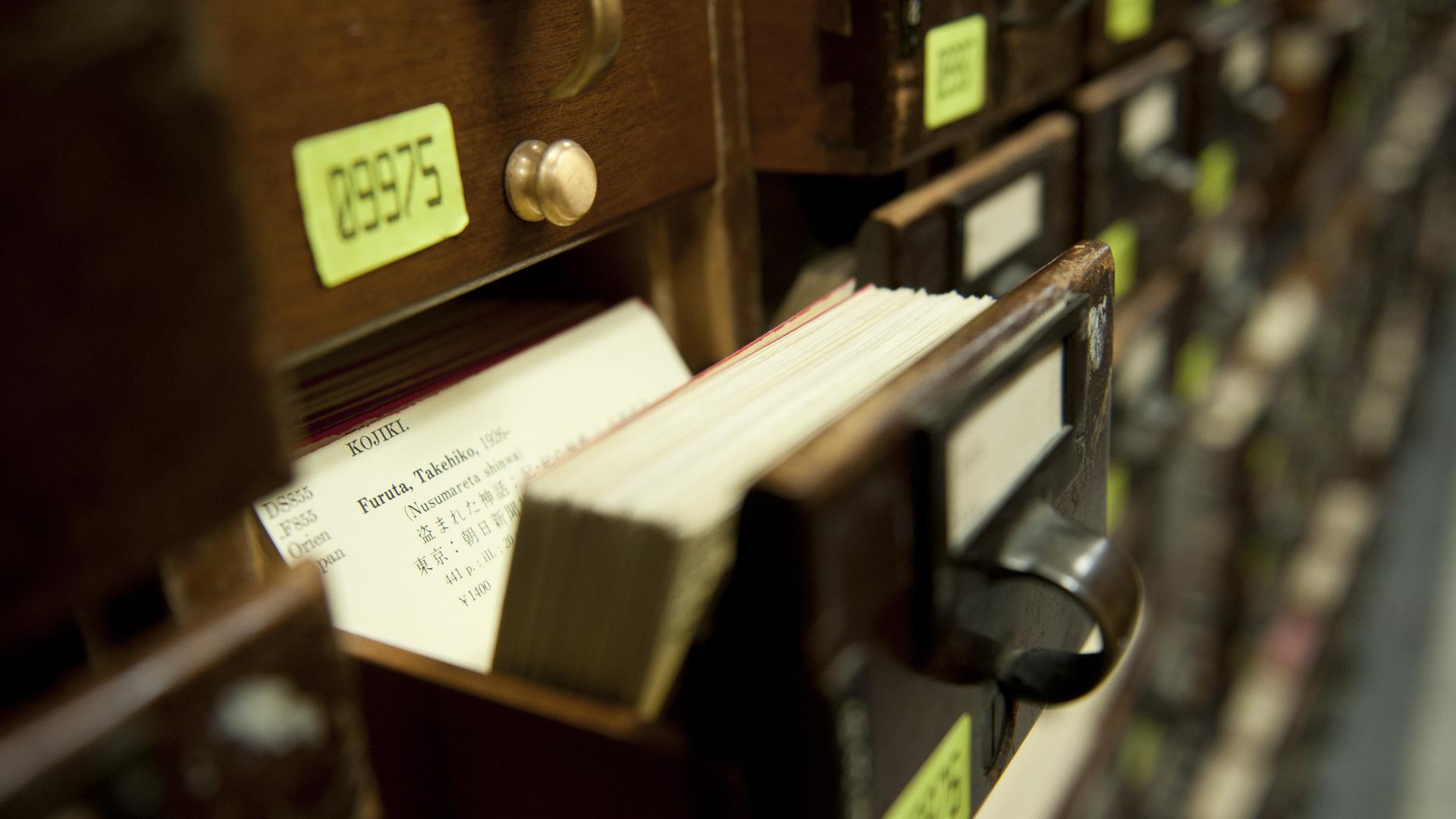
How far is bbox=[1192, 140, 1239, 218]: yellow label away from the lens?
1.18m

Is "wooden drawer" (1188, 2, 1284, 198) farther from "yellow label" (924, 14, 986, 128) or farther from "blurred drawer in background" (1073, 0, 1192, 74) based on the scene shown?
"yellow label" (924, 14, 986, 128)

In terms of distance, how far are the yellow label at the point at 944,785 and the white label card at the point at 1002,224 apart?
1.02ft

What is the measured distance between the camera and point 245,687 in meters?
0.27

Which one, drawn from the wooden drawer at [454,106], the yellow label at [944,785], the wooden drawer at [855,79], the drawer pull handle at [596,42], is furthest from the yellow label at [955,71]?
the yellow label at [944,785]

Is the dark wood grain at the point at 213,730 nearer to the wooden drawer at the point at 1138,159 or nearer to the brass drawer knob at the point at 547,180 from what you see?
the brass drawer knob at the point at 547,180

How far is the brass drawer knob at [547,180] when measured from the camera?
1.41ft

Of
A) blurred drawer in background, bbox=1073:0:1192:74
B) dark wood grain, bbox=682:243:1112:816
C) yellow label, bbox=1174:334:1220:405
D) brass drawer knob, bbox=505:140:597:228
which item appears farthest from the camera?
yellow label, bbox=1174:334:1220:405

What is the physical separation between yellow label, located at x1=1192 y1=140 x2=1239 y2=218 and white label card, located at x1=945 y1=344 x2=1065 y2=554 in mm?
796

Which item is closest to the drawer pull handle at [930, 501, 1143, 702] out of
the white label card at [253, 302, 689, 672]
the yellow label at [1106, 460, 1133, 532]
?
the white label card at [253, 302, 689, 672]

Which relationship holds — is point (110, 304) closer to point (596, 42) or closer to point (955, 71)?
point (596, 42)

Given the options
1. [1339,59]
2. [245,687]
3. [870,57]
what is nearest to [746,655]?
[245,687]

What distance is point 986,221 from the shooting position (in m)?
0.68

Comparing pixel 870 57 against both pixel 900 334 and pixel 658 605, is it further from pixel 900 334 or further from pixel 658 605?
pixel 658 605

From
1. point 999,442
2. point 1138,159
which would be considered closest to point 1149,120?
point 1138,159
